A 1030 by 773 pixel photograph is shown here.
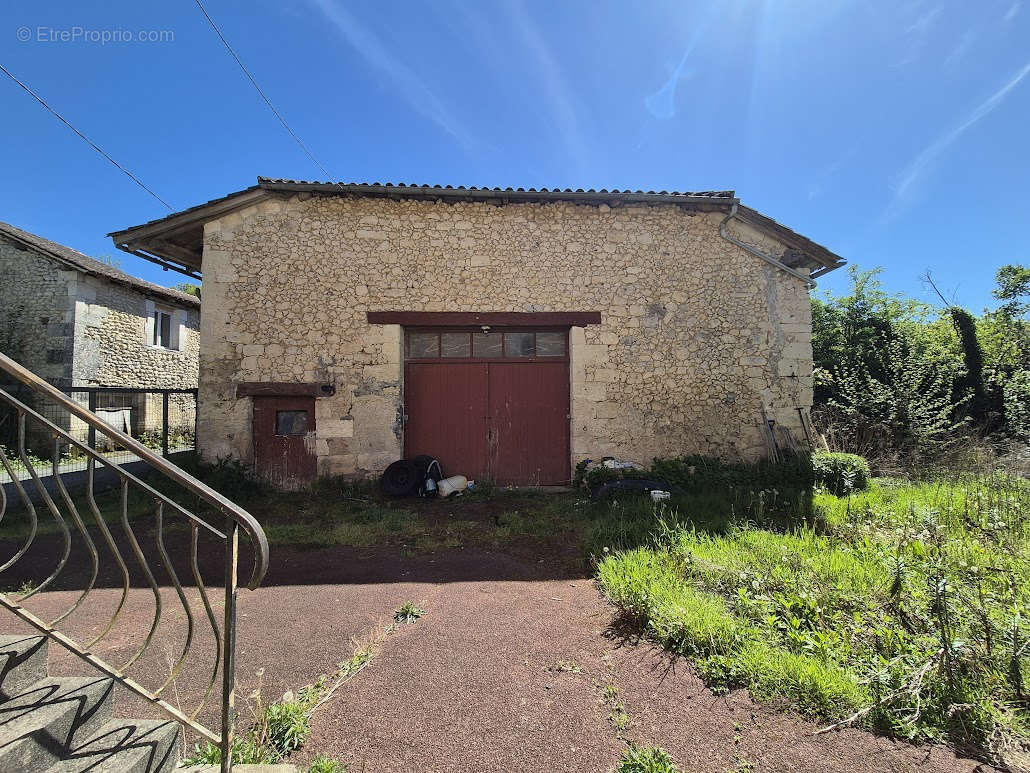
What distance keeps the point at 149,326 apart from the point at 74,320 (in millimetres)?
2115

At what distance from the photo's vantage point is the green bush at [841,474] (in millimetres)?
6238

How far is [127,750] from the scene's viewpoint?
1.68 meters

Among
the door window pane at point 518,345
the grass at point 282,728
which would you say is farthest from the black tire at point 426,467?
the grass at point 282,728

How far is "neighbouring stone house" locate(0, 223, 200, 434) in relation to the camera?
1002cm

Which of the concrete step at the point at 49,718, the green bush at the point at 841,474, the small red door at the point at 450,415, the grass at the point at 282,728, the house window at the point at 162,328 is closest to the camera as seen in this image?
the concrete step at the point at 49,718

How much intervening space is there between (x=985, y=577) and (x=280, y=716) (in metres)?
4.38

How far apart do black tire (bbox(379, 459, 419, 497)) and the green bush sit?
5.81 meters

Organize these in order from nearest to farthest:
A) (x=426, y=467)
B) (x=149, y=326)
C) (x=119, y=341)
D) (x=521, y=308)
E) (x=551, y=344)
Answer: (x=426, y=467) → (x=521, y=308) → (x=551, y=344) → (x=119, y=341) → (x=149, y=326)

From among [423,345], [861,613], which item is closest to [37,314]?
[423,345]

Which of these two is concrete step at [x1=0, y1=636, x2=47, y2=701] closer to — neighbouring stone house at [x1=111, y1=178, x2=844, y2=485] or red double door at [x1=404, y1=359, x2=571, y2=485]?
neighbouring stone house at [x1=111, y1=178, x2=844, y2=485]

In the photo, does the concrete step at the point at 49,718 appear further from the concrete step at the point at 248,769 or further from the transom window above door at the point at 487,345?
the transom window above door at the point at 487,345

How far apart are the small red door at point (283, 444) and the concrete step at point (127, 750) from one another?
5.53 meters

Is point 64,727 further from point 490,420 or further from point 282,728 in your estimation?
point 490,420

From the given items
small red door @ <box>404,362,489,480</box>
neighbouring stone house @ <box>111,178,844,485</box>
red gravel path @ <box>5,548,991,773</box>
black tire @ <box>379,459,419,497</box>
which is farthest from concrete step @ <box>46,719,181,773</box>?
small red door @ <box>404,362,489,480</box>
